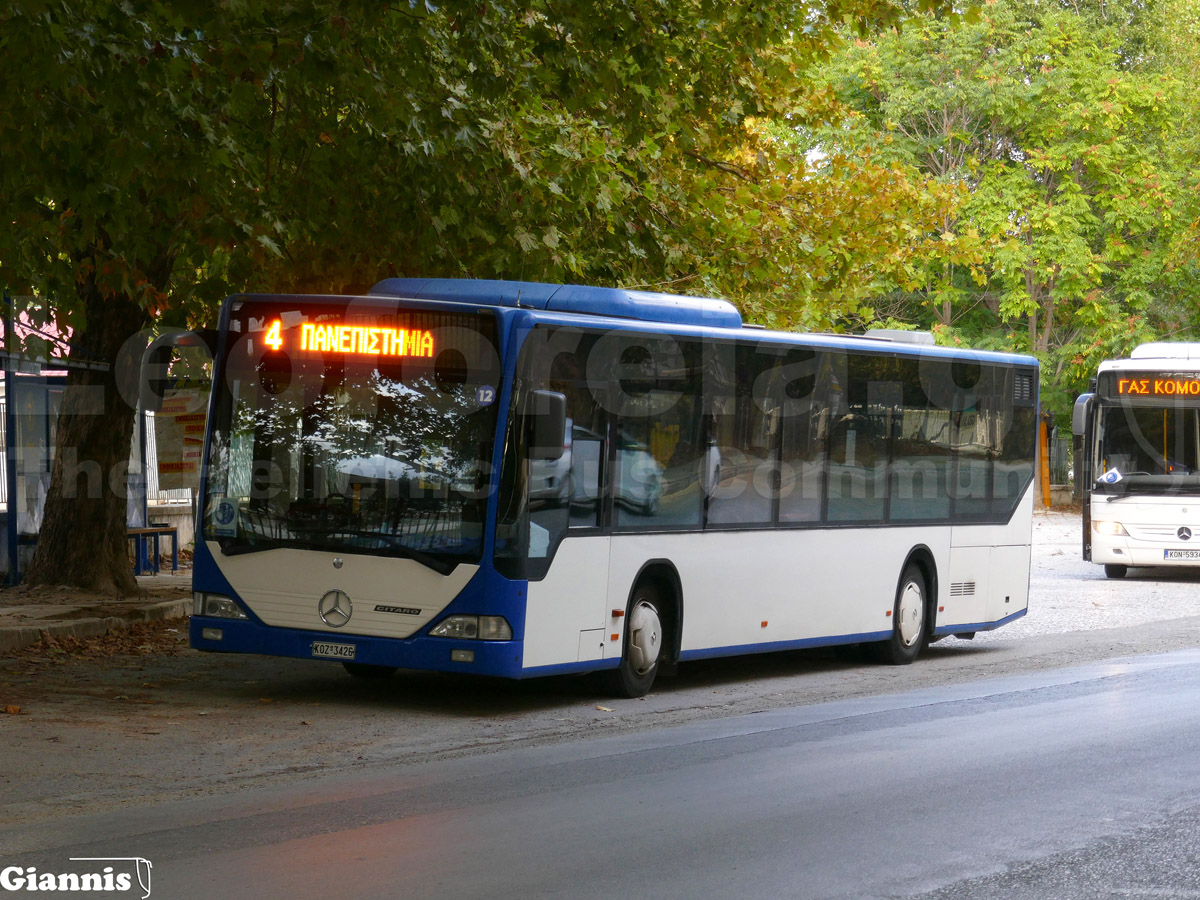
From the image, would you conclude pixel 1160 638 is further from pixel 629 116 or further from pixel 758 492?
pixel 629 116

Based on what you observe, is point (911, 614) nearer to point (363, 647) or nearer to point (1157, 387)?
point (363, 647)

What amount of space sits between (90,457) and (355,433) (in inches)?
264

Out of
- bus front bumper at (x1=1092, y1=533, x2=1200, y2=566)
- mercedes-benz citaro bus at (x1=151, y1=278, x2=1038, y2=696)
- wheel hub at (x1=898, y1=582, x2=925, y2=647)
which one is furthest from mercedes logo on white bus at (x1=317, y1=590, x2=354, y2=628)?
bus front bumper at (x1=1092, y1=533, x2=1200, y2=566)

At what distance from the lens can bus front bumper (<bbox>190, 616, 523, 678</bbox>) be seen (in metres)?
11.0

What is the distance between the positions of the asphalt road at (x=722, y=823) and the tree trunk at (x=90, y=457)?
27.4 ft

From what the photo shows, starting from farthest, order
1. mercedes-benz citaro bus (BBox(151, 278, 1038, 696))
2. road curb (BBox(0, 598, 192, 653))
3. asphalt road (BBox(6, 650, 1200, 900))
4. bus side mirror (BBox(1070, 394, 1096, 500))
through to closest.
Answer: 1. bus side mirror (BBox(1070, 394, 1096, 500))
2. road curb (BBox(0, 598, 192, 653))
3. mercedes-benz citaro bus (BBox(151, 278, 1038, 696))
4. asphalt road (BBox(6, 650, 1200, 900))

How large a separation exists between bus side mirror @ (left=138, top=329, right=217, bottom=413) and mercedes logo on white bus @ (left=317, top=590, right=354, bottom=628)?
1974 mm

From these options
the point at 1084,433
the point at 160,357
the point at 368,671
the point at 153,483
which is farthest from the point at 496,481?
the point at 1084,433

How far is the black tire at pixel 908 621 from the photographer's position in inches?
603

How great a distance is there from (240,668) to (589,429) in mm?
4138

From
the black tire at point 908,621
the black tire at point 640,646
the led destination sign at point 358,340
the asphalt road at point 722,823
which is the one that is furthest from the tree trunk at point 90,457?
the asphalt road at point 722,823

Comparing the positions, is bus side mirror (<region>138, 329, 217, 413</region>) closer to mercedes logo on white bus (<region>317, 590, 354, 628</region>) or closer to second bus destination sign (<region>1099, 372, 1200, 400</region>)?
→ mercedes logo on white bus (<region>317, 590, 354, 628</region>)

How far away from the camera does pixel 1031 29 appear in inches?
1736

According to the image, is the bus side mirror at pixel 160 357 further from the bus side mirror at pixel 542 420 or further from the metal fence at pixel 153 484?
the metal fence at pixel 153 484
